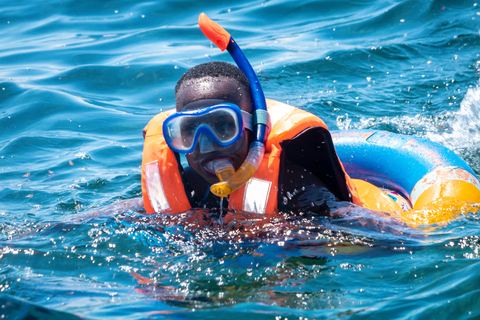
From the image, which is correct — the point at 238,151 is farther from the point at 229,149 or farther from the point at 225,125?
the point at 225,125

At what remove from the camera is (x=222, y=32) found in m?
3.29

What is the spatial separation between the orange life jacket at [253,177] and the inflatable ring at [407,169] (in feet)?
1.78

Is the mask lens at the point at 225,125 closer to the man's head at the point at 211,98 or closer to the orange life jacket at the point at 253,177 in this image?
the man's head at the point at 211,98

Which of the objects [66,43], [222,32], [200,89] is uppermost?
[66,43]

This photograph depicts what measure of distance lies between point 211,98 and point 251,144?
1.18 ft

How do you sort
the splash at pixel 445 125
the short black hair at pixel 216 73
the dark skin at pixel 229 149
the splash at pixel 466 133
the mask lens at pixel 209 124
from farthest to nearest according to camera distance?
the splash at pixel 445 125, the splash at pixel 466 133, the short black hair at pixel 216 73, the dark skin at pixel 229 149, the mask lens at pixel 209 124

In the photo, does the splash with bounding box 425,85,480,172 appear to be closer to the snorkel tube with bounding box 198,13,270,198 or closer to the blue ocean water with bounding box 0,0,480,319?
the blue ocean water with bounding box 0,0,480,319

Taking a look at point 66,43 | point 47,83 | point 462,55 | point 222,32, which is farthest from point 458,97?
point 66,43

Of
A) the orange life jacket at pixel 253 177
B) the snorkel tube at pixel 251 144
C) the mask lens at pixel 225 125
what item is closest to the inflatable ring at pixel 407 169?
the orange life jacket at pixel 253 177

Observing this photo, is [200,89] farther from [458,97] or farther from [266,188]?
[458,97]

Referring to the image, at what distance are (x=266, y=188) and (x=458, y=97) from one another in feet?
12.9

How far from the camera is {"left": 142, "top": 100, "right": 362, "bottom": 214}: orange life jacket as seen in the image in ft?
10.5

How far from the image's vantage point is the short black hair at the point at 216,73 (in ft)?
10.6

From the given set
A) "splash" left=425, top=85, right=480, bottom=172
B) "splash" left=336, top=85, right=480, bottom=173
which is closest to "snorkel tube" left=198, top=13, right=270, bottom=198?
"splash" left=425, top=85, right=480, bottom=172
